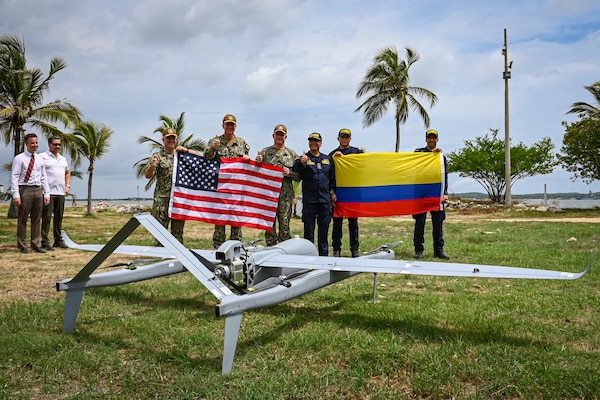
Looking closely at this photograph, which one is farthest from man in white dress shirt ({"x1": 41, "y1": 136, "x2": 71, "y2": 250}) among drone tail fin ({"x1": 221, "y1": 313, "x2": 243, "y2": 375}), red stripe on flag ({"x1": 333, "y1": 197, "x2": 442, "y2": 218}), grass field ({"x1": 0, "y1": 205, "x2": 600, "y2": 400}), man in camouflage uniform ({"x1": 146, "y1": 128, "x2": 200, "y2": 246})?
drone tail fin ({"x1": 221, "y1": 313, "x2": 243, "y2": 375})

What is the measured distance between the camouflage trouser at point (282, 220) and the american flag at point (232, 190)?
11 cm

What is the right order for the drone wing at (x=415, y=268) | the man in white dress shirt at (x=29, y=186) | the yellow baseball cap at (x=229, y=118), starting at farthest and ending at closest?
the man in white dress shirt at (x=29, y=186), the yellow baseball cap at (x=229, y=118), the drone wing at (x=415, y=268)

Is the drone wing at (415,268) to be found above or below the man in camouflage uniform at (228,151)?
below

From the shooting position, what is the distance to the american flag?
332 inches

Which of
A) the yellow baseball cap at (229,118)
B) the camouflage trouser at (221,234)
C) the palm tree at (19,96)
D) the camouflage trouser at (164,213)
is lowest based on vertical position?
the camouflage trouser at (221,234)

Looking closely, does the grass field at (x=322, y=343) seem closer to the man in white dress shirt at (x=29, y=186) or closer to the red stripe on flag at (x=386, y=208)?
the red stripe on flag at (x=386, y=208)

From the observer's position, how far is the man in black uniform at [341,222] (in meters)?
9.36

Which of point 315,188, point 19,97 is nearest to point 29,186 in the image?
point 315,188

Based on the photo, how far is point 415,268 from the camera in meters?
4.35

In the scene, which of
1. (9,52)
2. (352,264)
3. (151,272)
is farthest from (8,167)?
(352,264)

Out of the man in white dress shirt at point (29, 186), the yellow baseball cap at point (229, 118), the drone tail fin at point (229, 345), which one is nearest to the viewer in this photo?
the drone tail fin at point (229, 345)

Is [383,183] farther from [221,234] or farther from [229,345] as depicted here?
[229,345]

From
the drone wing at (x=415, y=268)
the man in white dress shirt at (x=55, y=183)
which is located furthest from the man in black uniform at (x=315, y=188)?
the man in white dress shirt at (x=55, y=183)

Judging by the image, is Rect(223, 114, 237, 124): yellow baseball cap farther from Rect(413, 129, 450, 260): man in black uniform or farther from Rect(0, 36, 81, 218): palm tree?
Rect(0, 36, 81, 218): palm tree
